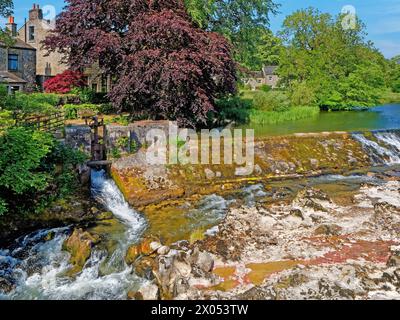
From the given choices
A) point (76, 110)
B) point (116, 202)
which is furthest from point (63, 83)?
point (116, 202)

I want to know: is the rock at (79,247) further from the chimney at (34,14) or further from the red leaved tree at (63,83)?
the chimney at (34,14)

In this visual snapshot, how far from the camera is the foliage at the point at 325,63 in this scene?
Result: 127ft

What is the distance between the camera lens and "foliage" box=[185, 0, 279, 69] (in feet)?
73.5

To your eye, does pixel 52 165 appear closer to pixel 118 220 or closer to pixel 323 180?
pixel 118 220

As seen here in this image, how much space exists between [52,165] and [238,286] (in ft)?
23.9

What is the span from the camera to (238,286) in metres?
7.16

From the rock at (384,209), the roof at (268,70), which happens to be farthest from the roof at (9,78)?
the roof at (268,70)

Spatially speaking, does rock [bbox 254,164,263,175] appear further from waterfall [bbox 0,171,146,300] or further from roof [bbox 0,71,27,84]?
roof [bbox 0,71,27,84]

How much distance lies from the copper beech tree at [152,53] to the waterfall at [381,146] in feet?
22.9

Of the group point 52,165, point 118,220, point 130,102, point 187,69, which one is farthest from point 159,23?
point 118,220

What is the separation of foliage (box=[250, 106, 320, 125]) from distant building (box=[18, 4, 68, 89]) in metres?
19.1
